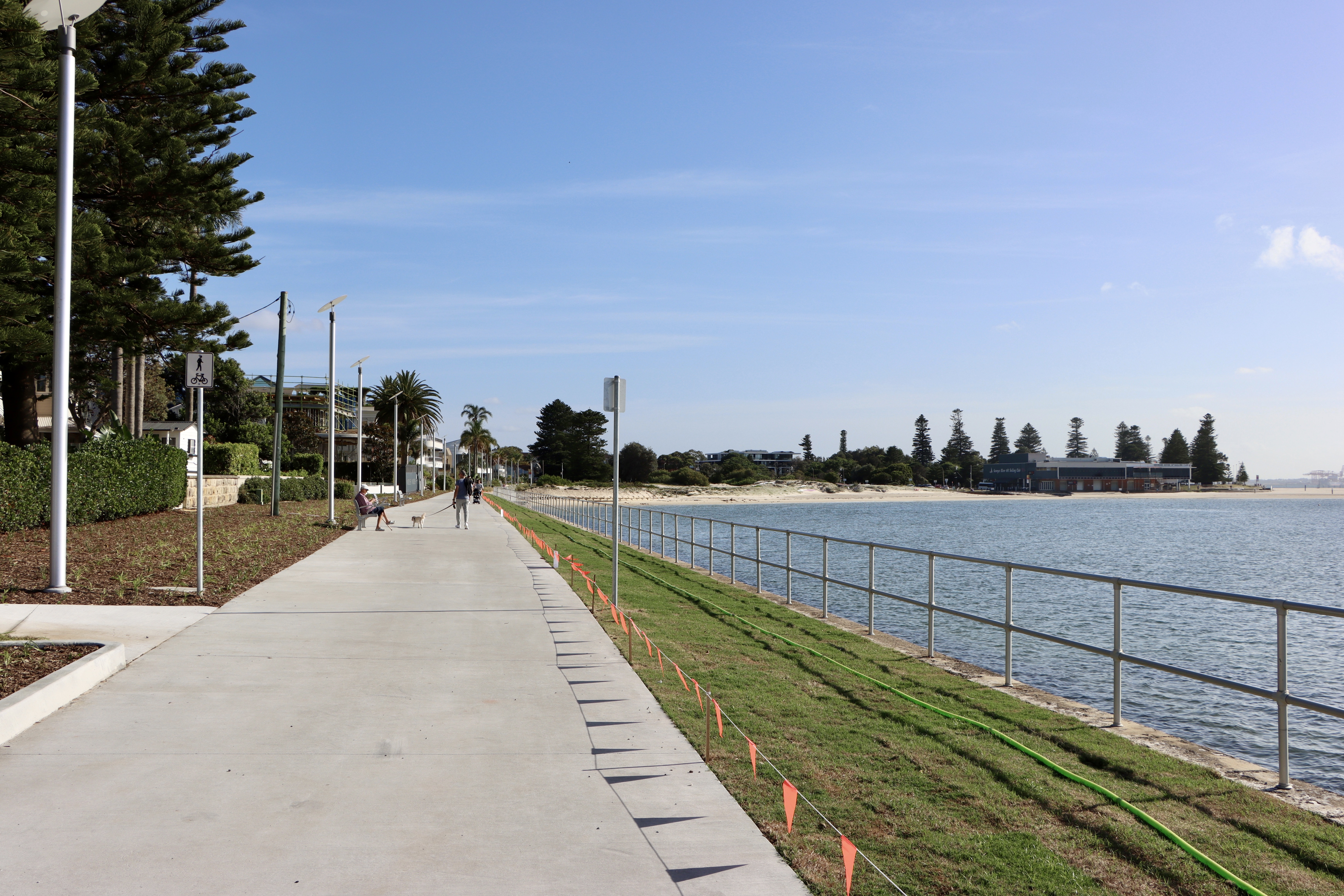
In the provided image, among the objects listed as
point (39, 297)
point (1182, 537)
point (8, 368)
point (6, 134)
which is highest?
point (6, 134)

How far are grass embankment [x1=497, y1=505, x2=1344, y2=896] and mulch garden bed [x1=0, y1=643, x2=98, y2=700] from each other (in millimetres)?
4356

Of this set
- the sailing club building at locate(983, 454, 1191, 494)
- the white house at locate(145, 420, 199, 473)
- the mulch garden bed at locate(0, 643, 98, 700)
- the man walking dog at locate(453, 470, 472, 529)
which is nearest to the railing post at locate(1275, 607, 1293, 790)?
the mulch garden bed at locate(0, 643, 98, 700)

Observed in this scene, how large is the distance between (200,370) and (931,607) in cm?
881

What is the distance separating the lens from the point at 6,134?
706 inches

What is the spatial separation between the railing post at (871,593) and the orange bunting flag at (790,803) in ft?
22.1

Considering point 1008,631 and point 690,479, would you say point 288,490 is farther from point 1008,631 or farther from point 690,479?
point 690,479

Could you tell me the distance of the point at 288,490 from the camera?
1590 inches

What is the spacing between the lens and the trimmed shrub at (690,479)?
138750 mm

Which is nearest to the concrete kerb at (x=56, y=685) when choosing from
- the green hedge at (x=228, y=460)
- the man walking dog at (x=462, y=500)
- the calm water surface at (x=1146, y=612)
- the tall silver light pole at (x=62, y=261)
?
the tall silver light pole at (x=62, y=261)

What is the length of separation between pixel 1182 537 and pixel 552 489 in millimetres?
68937

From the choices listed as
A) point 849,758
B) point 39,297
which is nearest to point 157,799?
point 849,758

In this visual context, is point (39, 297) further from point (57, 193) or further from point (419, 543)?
point (57, 193)

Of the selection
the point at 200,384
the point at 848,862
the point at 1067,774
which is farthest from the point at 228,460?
the point at 848,862

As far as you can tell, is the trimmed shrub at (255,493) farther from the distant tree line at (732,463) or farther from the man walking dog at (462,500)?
the distant tree line at (732,463)
